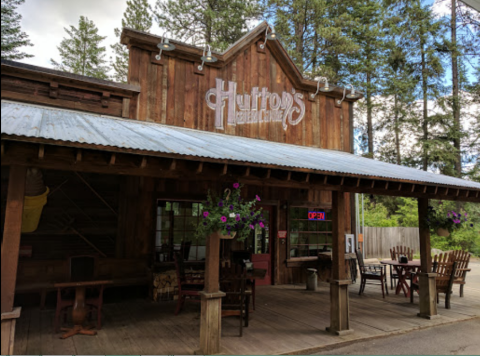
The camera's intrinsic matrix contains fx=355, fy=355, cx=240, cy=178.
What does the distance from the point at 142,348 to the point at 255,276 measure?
2.08 meters

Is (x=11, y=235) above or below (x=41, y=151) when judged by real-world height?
below

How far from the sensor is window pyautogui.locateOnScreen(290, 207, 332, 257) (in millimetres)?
8367

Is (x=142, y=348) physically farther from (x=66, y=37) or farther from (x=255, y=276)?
(x=66, y=37)

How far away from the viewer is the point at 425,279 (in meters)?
5.79

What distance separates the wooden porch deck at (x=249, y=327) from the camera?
13.2 feet

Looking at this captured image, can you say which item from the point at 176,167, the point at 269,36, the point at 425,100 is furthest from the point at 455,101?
the point at 176,167

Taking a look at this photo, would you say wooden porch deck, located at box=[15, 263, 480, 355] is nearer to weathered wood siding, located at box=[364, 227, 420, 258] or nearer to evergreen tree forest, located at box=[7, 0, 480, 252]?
weathered wood siding, located at box=[364, 227, 420, 258]

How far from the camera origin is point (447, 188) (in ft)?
19.1

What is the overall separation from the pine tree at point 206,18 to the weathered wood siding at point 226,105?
27.0ft

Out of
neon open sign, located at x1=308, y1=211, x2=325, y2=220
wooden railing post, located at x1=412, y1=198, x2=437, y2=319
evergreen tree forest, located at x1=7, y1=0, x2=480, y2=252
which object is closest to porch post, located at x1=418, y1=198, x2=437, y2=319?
wooden railing post, located at x1=412, y1=198, x2=437, y2=319

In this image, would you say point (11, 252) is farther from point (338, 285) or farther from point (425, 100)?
point (425, 100)

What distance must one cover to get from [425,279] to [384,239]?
10442 millimetres

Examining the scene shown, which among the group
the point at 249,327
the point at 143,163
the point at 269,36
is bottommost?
the point at 249,327

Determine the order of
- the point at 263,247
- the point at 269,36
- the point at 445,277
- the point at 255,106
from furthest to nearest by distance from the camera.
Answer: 1. the point at 263,247
2. the point at 269,36
3. the point at 255,106
4. the point at 445,277
